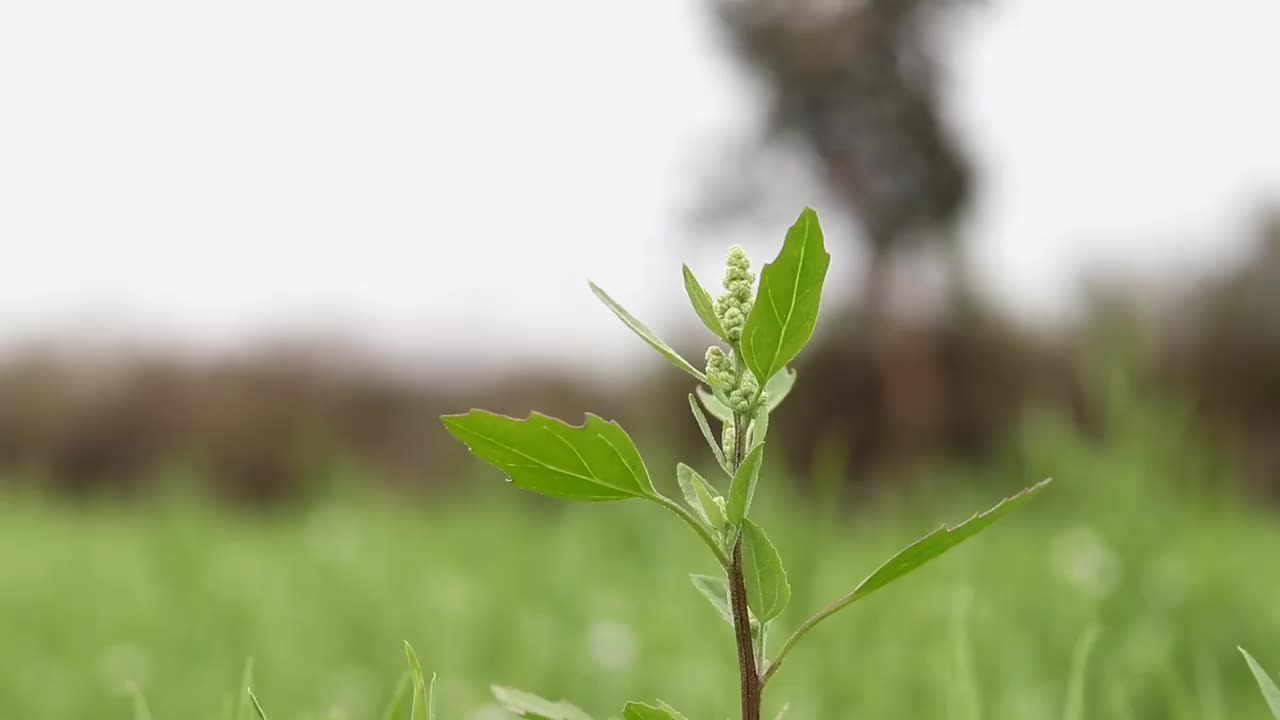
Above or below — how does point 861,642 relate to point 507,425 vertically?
below

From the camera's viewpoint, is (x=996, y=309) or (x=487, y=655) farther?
(x=996, y=309)

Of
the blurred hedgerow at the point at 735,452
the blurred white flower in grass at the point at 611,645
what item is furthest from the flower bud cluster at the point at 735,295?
the blurred white flower in grass at the point at 611,645

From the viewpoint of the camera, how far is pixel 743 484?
513 millimetres

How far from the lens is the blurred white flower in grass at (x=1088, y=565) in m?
2.39

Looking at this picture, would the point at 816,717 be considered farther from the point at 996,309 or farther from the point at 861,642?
the point at 996,309

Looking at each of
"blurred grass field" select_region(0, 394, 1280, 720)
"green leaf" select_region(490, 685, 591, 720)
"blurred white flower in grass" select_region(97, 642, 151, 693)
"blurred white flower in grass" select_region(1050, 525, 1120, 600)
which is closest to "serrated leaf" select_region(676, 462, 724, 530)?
"green leaf" select_region(490, 685, 591, 720)

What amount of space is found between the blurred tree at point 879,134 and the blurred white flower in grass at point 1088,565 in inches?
310

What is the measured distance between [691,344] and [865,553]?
3.74m

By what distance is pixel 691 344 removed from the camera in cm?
825

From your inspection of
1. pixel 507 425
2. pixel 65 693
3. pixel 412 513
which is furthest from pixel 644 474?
pixel 412 513

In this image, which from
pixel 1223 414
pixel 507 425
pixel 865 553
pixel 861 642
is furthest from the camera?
pixel 1223 414

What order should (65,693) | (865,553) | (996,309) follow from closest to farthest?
(65,693), (865,553), (996,309)

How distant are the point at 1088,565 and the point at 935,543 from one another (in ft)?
8.38

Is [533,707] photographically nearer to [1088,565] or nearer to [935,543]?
[935,543]
